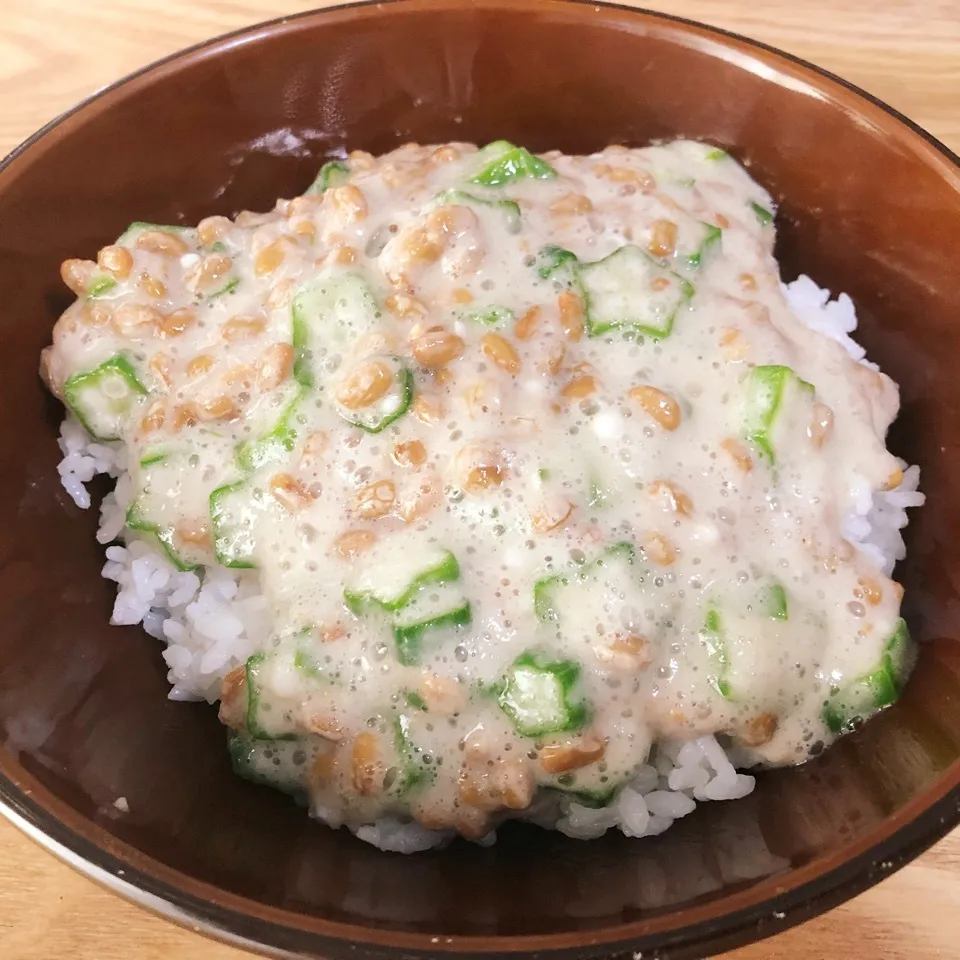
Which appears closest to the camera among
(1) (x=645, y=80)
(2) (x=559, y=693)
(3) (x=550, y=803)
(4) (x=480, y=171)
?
(2) (x=559, y=693)

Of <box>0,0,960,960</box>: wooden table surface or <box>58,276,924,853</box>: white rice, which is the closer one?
<box>58,276,924,853</box>: white rice

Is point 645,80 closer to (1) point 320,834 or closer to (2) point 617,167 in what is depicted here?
(2) point 617,167

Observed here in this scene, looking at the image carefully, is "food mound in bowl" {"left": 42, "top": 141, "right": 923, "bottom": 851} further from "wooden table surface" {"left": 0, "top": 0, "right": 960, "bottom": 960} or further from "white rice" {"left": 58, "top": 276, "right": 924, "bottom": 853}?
"wooden table surface" {"left": 0, "top": 0, "right": 960, "bottom": 960}

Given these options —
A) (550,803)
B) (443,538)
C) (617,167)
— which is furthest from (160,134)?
(550,803)

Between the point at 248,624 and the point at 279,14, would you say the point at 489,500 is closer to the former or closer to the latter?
the point at 248,624

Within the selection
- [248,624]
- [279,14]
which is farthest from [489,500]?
[279,14]

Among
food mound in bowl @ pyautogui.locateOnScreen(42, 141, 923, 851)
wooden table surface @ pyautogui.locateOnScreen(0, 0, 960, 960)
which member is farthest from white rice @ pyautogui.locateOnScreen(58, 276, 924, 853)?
wooden table surface @ pyautogui.locateOnScreen(0, 0, 960, 960)

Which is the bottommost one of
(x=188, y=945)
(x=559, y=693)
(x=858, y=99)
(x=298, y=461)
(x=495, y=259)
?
(x=188, y=945)

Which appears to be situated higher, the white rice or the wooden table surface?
the wooden table surface
